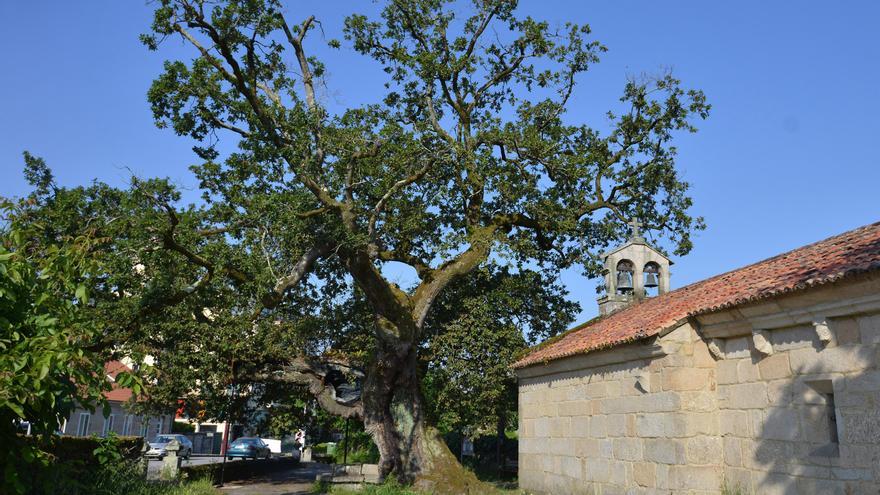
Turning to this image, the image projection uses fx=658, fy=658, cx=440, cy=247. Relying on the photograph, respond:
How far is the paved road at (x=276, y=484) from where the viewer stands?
1792 cm

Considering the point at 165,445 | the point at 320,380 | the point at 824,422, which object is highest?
the point at 320,380

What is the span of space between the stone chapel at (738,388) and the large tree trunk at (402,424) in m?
3.62

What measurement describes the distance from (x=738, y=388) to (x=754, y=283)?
5.04 feet

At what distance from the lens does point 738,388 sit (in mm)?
9445

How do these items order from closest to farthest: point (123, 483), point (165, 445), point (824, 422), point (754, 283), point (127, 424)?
1. point (824, 422)
2. point (754, 283)
3. point (123, 483)
4. point (165, 445)
5. point (127, 424)

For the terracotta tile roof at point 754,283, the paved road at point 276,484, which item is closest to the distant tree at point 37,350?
the terracotta tile roof at point 754,283

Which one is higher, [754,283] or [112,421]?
[754,283]

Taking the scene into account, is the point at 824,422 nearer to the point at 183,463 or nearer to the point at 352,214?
the point at 352,214

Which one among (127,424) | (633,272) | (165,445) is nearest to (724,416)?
(633,272)

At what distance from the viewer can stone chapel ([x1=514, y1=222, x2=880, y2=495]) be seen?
301 inches

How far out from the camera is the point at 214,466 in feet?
69.0

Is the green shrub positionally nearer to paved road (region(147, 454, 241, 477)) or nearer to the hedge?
paved road (region(147, 454, 241, 477))

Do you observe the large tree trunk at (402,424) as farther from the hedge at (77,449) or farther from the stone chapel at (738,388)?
the hedge at (77,449)

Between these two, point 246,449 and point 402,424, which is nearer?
point 402,424
